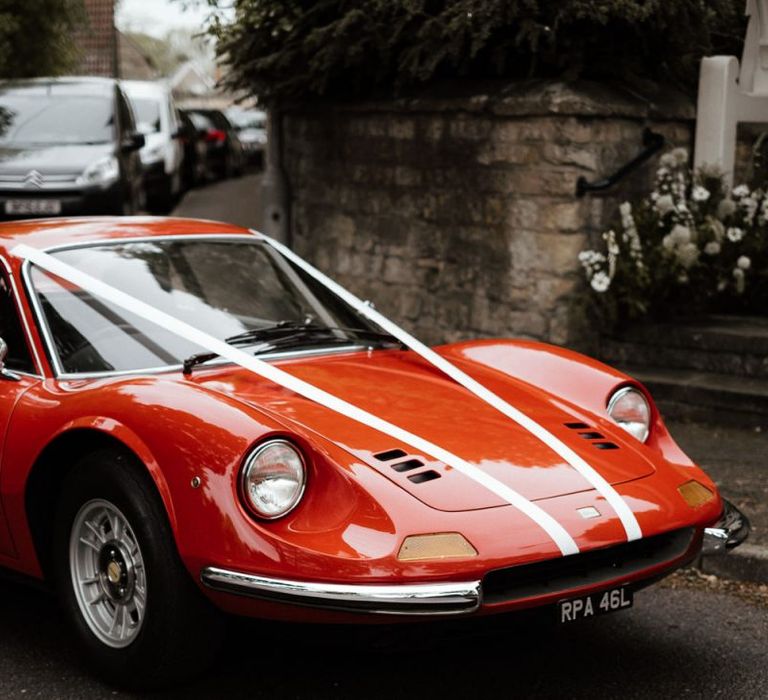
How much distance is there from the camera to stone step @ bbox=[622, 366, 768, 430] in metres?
7.34

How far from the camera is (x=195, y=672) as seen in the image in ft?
12.1

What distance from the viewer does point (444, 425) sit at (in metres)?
4.05

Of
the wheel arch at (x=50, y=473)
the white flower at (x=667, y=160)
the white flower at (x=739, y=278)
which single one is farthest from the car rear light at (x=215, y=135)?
the wheel arch at (x=50, y=473)

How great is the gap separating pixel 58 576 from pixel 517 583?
1.49 meters

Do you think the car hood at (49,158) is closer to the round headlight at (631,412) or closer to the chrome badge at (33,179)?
the chrome badge at (33,179)

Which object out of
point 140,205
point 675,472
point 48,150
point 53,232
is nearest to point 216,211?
point 140,205

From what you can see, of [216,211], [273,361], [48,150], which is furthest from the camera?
[216,211]

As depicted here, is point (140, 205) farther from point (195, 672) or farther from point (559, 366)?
point (195, 672)

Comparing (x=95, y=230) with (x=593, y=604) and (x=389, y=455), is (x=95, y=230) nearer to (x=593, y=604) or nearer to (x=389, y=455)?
(x=389, y=455)

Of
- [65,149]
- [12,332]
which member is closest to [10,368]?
[12,332]

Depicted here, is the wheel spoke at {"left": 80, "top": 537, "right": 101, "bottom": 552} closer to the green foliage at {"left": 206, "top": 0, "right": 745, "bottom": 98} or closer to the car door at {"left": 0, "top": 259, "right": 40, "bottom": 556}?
the car door at {"left": 0, "top": 259, "right": 40, "bottom": 556}

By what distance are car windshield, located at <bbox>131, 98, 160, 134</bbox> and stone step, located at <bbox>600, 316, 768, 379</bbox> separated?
11291 millimetres

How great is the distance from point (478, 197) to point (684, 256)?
4.99 feet

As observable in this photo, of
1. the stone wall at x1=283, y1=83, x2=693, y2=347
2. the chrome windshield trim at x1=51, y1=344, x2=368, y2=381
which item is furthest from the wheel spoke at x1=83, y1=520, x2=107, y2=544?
the stone wall at x1=283, y1=83, x2=693, y2=347
